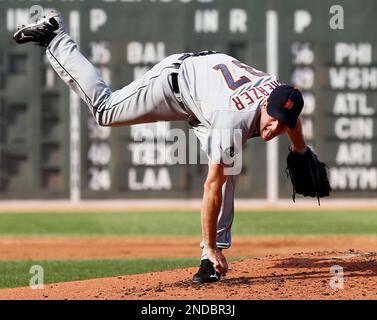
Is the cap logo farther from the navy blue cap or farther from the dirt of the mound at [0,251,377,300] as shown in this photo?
the dirt of the mound at [0,251,377,300]

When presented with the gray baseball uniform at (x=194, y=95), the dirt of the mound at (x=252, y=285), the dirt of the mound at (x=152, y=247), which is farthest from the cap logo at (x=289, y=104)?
the dirt of the mound at (x=152, y=247)

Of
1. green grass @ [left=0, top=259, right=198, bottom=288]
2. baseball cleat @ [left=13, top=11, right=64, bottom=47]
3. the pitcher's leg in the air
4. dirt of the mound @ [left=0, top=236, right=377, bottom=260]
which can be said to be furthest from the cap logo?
dirt of the mound @ [left=0, top=236, right=377, bottom=260]

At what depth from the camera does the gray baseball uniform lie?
4668 mm

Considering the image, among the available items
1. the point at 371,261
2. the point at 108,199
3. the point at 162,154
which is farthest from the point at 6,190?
the point at 371,261

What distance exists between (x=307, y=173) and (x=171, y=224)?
7.69 m

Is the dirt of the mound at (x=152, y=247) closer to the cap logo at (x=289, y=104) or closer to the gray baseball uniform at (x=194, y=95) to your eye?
the gray baseball uniform at (x=194, y=95)

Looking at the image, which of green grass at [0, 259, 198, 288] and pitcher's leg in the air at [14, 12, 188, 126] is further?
green grass at [0, 259, 198, 288]

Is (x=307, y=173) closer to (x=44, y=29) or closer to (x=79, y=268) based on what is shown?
(x=44, y=29)

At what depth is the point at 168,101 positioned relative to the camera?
519 centimetres

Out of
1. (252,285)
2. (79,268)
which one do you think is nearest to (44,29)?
(252,285)

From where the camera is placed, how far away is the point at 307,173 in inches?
216

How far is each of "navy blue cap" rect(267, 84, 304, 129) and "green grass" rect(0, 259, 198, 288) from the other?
8.73ft

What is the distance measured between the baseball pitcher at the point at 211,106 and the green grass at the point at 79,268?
6.03 feet
